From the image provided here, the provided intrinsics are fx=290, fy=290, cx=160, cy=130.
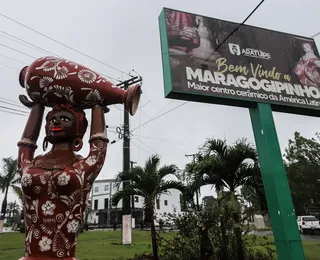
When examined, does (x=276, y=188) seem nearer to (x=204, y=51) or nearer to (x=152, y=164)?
(x=152, y=164)

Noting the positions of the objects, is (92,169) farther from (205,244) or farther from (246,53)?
(246,53)

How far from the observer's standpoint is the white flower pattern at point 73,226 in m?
2.38

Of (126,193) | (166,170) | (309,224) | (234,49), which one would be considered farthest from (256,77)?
(309,224)

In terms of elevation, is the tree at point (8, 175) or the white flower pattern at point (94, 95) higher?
the tree at point (8, 175)

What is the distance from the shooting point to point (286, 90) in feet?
24.6

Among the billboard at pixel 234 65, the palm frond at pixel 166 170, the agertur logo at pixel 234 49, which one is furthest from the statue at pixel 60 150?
the agertur logo at pixel 234 49

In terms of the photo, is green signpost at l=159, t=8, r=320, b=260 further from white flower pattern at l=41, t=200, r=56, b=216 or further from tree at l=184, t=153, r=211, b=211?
white flower pattern at l=41, t=200, r=56, b=216

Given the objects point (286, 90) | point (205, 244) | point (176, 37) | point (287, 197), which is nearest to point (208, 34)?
point (176, 37)

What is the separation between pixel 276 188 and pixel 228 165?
1220mm

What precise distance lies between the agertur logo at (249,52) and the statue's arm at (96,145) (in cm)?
566

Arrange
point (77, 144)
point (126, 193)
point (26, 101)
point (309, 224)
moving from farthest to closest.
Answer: point (309, 224) → point (126, 193) → point (26, 101) → point (77, 144)

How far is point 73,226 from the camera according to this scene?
240 centimetres

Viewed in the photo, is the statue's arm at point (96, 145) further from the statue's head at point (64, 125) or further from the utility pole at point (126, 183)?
the utility pole at point (126, 183)

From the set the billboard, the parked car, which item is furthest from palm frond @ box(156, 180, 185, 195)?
the parked car
